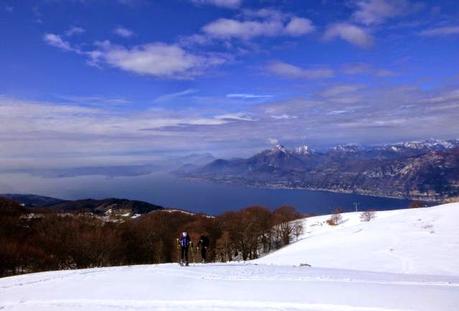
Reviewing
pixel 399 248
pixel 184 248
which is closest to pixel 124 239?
pixel 399 248

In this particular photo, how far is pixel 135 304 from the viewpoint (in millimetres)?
16078

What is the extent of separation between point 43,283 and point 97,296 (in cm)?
599

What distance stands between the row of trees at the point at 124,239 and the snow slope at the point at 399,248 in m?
20.5

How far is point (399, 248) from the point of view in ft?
134

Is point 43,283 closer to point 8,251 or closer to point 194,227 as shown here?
point 8,251

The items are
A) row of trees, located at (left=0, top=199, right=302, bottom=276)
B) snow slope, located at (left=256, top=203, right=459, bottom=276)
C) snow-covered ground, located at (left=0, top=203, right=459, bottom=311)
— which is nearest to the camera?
snow-covered ground, located at (left=0, top=203, right=459, bottom=311)

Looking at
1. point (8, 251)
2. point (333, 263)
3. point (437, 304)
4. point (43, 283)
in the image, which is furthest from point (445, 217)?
point (8, 251)

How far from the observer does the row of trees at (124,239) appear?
6588 centimetres

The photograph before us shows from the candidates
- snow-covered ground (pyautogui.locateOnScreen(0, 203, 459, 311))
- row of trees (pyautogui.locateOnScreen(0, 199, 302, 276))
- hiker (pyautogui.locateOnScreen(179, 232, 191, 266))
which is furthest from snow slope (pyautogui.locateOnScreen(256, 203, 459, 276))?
row of trees (pyautogui.locateOnScreen(0, 199, 302, 276))

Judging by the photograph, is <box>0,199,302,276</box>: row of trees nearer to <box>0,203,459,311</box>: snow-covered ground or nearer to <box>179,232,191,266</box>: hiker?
<box>179,232,191,266</box>: hiker

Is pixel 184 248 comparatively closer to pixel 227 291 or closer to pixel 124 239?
pixel 227 291

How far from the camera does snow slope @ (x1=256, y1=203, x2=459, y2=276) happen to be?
1335 inches

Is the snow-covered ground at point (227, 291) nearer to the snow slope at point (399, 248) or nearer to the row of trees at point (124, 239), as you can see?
the snow slope at point (399, 248)

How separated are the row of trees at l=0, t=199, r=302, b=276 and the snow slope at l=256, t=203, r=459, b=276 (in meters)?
20.5
